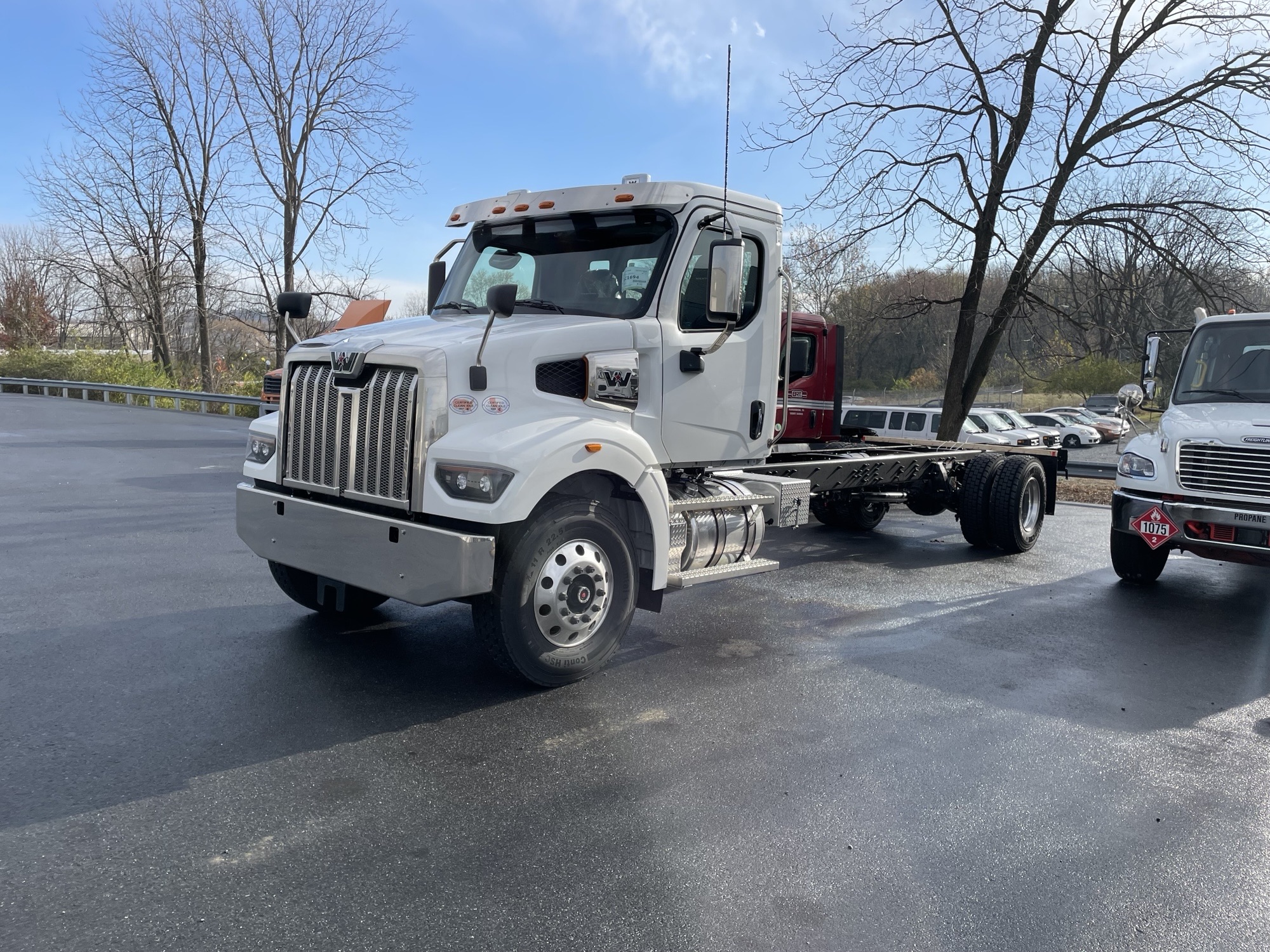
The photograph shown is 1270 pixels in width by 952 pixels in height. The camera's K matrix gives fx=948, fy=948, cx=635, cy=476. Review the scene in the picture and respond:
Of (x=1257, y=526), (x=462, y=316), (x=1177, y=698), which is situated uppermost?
(x=462, y=316)

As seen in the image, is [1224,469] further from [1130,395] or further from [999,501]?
[999,501]

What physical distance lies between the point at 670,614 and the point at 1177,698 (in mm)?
3278

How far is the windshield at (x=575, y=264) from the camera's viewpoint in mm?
5934

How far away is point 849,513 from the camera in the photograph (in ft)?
38.1

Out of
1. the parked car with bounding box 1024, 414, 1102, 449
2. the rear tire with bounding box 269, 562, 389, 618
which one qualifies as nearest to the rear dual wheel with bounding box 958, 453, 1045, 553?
the rear tire with bounding box 269, 562, 389, 618

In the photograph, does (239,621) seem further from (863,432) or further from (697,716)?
(863,432)

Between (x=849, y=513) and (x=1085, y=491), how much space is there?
7509mm

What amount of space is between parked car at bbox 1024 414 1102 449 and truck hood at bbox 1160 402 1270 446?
3111 cm

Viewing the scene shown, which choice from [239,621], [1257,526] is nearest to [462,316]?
[239,621]

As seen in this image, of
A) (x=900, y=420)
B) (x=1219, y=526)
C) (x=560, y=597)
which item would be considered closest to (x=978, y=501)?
(x=1219, y=526)

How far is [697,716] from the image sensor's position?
4914 mm

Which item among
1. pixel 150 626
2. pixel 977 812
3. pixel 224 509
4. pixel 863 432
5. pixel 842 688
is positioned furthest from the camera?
pixel 863 432

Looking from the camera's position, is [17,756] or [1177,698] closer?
[17,756]

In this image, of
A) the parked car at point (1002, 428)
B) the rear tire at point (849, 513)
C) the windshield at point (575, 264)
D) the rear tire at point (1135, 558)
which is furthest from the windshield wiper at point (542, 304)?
the parked car at point (1002, 428)
